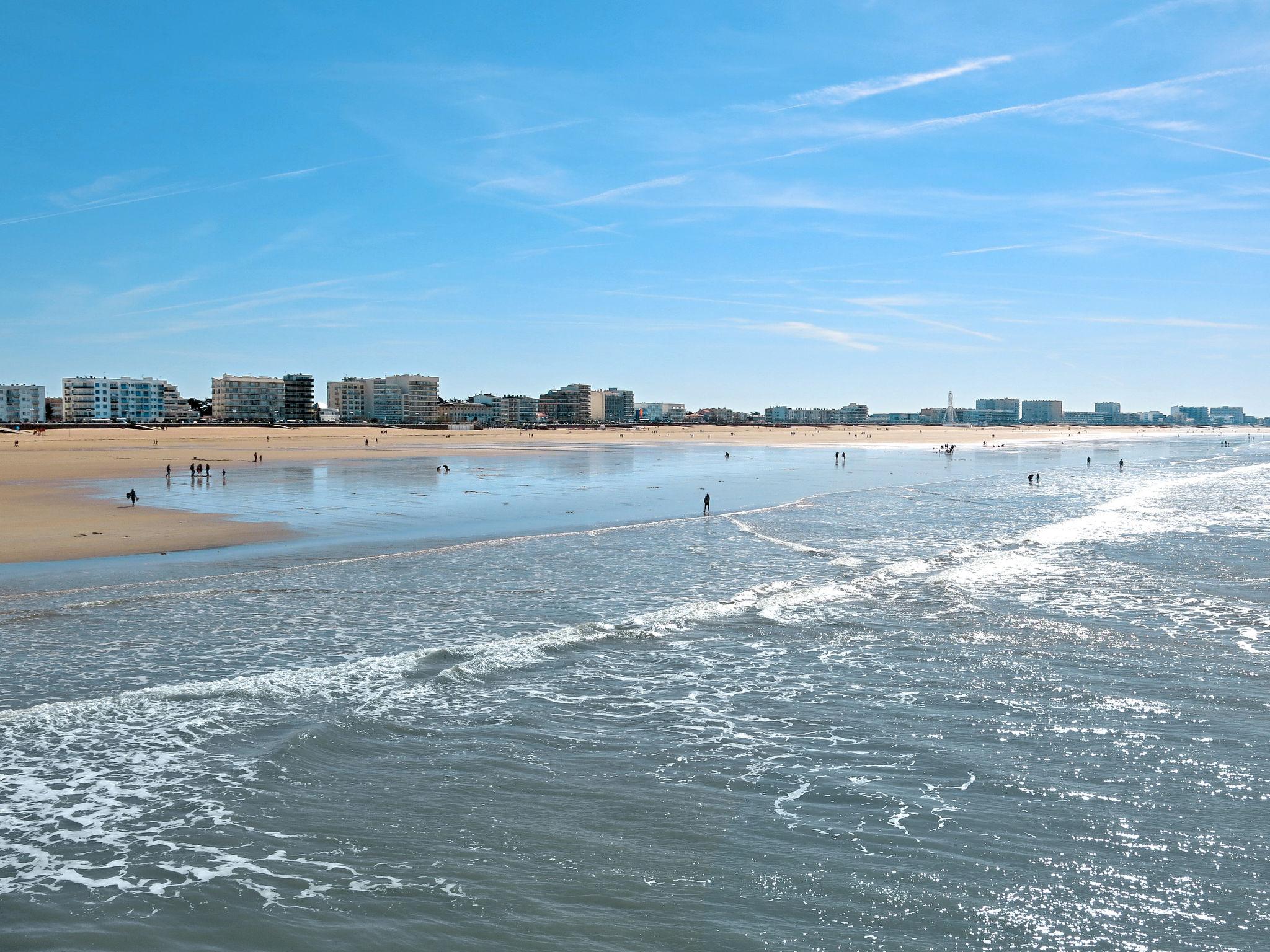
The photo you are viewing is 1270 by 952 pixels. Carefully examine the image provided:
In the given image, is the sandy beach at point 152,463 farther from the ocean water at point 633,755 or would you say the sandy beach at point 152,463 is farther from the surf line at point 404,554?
the surf line at point 404,554

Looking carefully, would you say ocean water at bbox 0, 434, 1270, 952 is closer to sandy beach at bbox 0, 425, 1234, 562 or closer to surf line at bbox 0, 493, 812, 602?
surf line at bbox 0, 493, 812, 602

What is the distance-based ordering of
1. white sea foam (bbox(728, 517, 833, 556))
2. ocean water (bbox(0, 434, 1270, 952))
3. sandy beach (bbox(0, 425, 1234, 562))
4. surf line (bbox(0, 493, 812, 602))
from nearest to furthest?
ocean water (bbox(0, 434, 1270, 952))
surf line (bbox(0, 493, 812, 602))
white sea foam (bbox(728, 517, 833, 556))
sandy beach (bbox(0, 425, 1234, 562))

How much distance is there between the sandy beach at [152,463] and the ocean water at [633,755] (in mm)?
4226

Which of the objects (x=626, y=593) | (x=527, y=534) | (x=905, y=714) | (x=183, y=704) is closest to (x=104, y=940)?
(x=183, y=704)

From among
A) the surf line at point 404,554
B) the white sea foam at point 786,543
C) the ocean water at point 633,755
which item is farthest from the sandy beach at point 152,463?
the white sea foam at point 786,543

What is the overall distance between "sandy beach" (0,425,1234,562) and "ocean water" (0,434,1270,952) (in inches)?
166

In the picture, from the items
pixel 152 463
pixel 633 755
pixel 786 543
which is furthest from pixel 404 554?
pixel 152 463

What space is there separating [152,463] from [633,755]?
65844 millimetres

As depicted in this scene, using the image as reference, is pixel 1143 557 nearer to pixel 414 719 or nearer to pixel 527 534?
pixel 527 534

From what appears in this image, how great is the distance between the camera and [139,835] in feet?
26.3

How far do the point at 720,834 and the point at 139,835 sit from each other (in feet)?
18.1

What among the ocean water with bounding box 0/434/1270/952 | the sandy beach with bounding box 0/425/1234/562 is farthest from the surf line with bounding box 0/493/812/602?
the sandy beach with bounding box 0/425/1234/562

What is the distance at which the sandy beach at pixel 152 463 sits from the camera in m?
26.2

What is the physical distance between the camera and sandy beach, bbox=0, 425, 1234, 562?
86.1 feet
